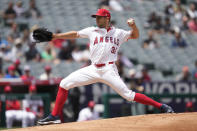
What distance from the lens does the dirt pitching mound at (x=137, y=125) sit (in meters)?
6.32

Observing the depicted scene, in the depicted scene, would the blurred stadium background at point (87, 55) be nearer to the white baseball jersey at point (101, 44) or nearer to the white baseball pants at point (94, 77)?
the white baseball pants at point (94, 77)

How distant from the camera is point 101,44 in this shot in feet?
22.7

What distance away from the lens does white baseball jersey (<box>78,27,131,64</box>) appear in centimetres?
691

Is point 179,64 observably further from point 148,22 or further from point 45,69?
point 45,69

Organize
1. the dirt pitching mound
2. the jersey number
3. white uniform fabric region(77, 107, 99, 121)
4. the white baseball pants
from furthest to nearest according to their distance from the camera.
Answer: white uniform fabric region(77, 107, 99, 121) → the jersey number → the white baseball pants → the dirt pitching mound

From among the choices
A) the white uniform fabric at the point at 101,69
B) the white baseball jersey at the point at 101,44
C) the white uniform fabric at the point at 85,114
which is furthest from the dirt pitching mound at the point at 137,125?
the white uniform fabric at the point at 85,114

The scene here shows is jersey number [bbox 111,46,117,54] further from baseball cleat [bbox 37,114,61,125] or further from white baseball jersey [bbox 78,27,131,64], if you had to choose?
baseball cleat [bbox 37,114,61,125]

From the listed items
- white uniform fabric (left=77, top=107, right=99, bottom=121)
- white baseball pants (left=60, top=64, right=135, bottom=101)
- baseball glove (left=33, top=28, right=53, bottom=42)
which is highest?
baseball glove (left=33, top=28, right=53, bottom=42)

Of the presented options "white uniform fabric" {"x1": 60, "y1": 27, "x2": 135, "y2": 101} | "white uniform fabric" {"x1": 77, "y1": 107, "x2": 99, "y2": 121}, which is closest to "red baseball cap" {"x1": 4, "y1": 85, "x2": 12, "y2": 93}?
"white uniform fabric" {"x1": 77, "y1": 107, "x2": 99, "y2": 121}

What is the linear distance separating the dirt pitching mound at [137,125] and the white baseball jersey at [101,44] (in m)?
0.96

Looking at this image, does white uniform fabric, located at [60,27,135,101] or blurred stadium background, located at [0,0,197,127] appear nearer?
white uniform fabric, located at [60,27,135,101]

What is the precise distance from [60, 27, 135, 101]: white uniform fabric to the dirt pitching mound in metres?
0.53

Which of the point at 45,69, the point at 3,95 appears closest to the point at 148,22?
the point at 45,69

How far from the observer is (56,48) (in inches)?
563
